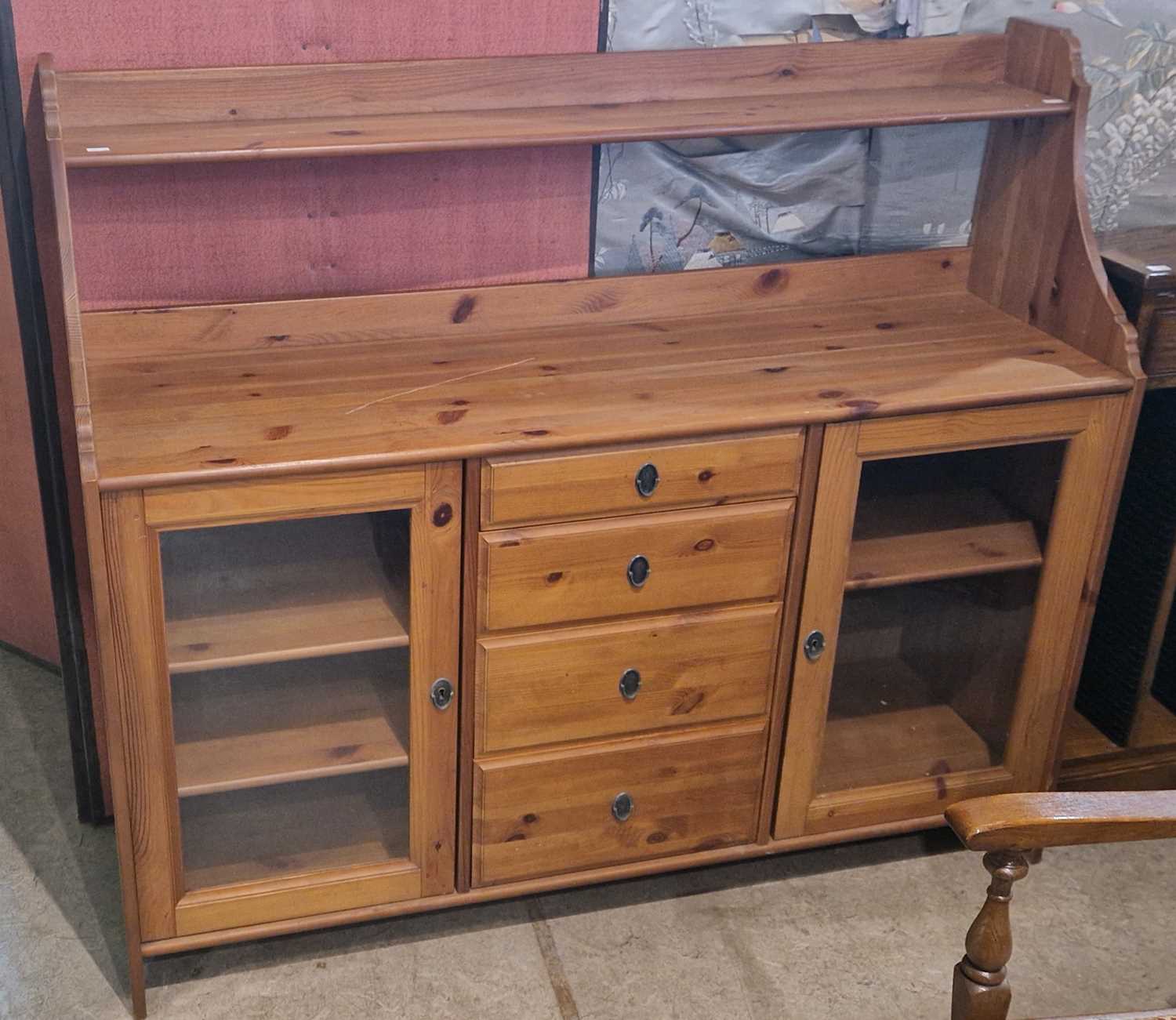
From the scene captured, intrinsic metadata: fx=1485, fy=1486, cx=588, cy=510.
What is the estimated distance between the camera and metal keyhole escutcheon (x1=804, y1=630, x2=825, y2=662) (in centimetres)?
214

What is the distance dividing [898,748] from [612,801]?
49 centimetres

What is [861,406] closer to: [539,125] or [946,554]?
[946,554]

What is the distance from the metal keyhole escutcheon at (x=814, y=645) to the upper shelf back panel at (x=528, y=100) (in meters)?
0.71

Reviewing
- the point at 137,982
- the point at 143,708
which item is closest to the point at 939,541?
the point at 143,708

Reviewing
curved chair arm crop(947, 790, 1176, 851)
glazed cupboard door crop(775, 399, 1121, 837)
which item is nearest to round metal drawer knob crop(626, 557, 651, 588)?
glazed cupboard door crop(775, 399, 1121, 837)

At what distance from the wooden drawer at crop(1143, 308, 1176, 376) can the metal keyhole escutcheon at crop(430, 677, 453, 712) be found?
3.74 feet

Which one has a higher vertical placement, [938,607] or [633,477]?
[633,477]

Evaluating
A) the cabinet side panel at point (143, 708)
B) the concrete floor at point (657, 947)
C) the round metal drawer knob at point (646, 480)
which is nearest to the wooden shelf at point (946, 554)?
the round metal drawer knob at point (646, 480)

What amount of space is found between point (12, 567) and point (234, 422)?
1.10m

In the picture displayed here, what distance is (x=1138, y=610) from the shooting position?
246cm

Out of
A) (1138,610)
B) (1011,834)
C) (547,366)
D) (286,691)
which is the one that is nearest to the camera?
(1011,834)

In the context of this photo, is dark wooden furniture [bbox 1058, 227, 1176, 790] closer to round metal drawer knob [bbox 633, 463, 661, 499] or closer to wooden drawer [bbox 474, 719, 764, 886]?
wooden drawer [bbox 474, 719, 764, 886]

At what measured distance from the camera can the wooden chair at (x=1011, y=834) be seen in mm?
1362

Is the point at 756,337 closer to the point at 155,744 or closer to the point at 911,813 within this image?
the point at 911,813
